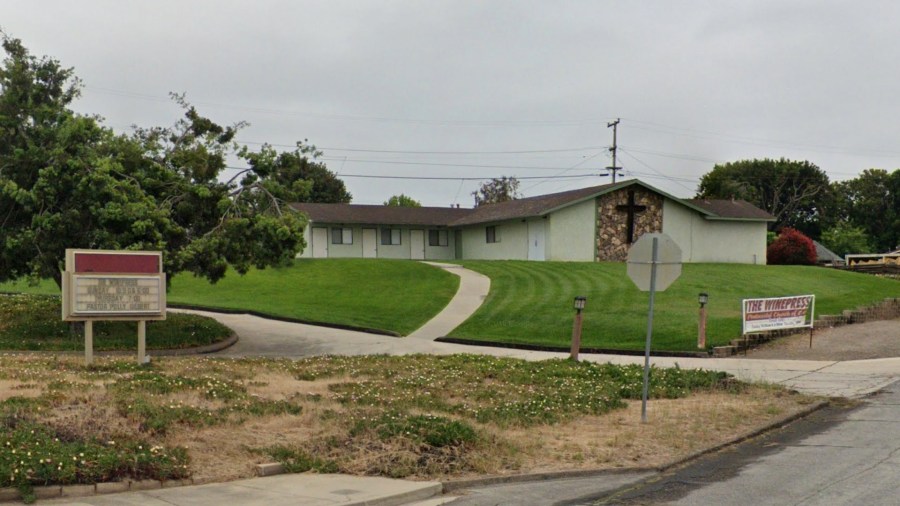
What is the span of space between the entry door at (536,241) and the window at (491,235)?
4087 millimetres

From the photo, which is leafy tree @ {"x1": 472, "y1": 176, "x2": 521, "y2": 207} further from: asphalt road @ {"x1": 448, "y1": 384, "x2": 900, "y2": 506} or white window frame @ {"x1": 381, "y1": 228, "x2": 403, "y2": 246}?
asphalt road @ {"x1": 448, "y1": 384, "x2": 900, "y2": 506}

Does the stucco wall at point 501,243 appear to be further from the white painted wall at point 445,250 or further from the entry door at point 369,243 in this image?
the entry door at point 369,243

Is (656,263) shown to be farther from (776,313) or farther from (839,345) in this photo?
(839,345)

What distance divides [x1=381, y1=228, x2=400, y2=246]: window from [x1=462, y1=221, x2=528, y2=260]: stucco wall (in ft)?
14.8

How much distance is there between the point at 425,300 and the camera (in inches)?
1462

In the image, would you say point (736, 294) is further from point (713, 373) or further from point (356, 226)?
point (356, 226)

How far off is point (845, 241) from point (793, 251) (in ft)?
125

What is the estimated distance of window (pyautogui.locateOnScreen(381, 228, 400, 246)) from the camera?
60.5 m

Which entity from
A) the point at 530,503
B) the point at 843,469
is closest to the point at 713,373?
the point at 843,469

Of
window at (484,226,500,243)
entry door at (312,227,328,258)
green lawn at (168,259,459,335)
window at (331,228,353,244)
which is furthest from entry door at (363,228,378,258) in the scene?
green lawn at (168,259,459,335)

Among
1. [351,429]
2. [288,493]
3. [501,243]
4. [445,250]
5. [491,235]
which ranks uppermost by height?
[491,235]

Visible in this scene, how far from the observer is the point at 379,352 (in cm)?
2558

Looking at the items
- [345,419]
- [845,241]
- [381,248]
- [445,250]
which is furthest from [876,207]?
[345,419]

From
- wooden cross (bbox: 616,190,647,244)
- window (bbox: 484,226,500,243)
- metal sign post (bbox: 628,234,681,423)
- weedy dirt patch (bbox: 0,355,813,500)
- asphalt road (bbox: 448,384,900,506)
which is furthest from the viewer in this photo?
window (bbox: 484,226,500,243)
